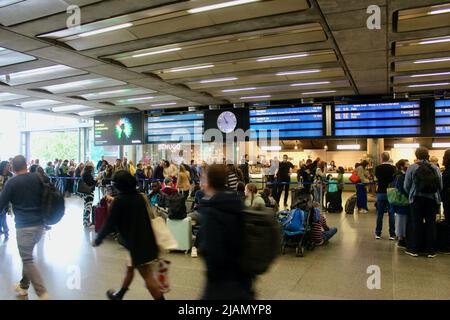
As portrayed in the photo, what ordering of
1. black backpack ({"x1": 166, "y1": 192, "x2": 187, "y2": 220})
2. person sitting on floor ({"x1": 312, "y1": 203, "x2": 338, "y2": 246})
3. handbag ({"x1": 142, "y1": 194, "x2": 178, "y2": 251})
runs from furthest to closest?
1. person sitting on floor ({"x1": 312, "y1": 203, "x2": 338, "y2": 246})
2. black backpack ({"x1": 166, "y1": 192, "x2": 187, "y2": 220})
3. handbag ({"x1": 142, "y1": 194, "x2": 178, "y2": 251})

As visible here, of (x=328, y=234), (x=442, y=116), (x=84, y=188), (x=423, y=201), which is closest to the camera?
(x=423, y=201)

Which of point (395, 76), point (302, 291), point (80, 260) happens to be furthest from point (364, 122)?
point (80, 260)

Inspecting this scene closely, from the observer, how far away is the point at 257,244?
2.33 metres

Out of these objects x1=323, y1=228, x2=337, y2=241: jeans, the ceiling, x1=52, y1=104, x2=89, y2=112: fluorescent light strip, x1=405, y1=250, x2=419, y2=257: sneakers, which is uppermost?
the ceiling

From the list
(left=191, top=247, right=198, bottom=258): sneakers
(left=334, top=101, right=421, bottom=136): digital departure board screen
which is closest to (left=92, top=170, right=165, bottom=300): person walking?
(left=191, top=247, right=198, bottom=258): sneakers

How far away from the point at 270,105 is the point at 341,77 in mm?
3146

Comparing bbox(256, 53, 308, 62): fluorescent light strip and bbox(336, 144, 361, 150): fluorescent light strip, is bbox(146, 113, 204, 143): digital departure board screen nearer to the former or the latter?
bbox(256, 53, 308, 62): fluorescent light strip

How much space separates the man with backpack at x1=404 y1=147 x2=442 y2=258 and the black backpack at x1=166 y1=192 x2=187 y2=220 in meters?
4.03

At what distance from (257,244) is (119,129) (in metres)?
13.5

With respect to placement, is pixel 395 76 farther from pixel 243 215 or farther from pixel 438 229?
pixel 243 215

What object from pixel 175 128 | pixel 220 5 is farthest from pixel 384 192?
pixel 175 128

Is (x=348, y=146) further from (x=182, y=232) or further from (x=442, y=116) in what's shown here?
(x=182, y=232)

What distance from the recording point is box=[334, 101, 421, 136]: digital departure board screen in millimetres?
10797

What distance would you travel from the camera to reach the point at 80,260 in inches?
239
